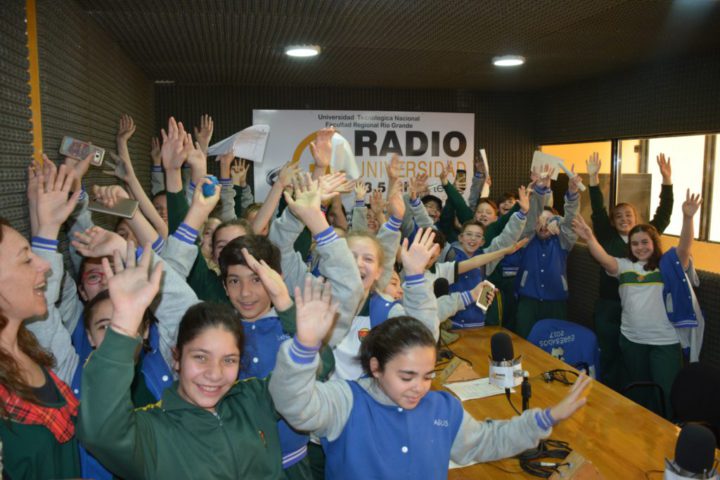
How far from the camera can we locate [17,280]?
1688 millimetres

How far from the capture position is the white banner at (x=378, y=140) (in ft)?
23.8

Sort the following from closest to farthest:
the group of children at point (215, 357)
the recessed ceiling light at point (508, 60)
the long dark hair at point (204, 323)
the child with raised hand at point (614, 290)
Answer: the group of children at point (215, 357)
the long dark hair at point (204, 323)
the child with raised hand at point (614, 290)
the recessed ceiling light at point (508, 60)

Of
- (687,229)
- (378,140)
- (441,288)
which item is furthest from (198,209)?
(378,140)

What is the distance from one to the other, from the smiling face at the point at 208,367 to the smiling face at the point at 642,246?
11.8 feet

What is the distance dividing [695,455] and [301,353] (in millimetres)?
1364

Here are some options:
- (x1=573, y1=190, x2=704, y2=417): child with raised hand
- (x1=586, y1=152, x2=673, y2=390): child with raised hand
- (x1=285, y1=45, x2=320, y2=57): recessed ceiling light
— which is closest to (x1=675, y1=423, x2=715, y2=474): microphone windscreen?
(x1=573, y1=190, x2=704, y2=417): child with raised hand

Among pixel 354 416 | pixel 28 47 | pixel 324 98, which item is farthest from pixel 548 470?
pixel 324 98

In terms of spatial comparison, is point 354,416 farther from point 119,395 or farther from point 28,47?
point 28,47

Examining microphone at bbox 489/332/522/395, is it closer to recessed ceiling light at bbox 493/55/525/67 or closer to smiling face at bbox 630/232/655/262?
smiling face at bbox 630/232/655/262

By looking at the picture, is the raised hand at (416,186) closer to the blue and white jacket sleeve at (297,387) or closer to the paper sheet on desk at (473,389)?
the paper sheet on desk at (473,389)

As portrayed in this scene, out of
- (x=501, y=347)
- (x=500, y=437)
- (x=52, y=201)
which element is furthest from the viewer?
(x=501, y=347)

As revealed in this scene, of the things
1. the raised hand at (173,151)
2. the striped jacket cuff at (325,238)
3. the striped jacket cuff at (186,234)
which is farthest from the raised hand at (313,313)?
the raised hand at (173,151)

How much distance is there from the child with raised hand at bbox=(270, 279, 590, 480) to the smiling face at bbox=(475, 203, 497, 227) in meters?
3.95

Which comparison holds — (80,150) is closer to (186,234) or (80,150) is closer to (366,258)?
(186,234)
